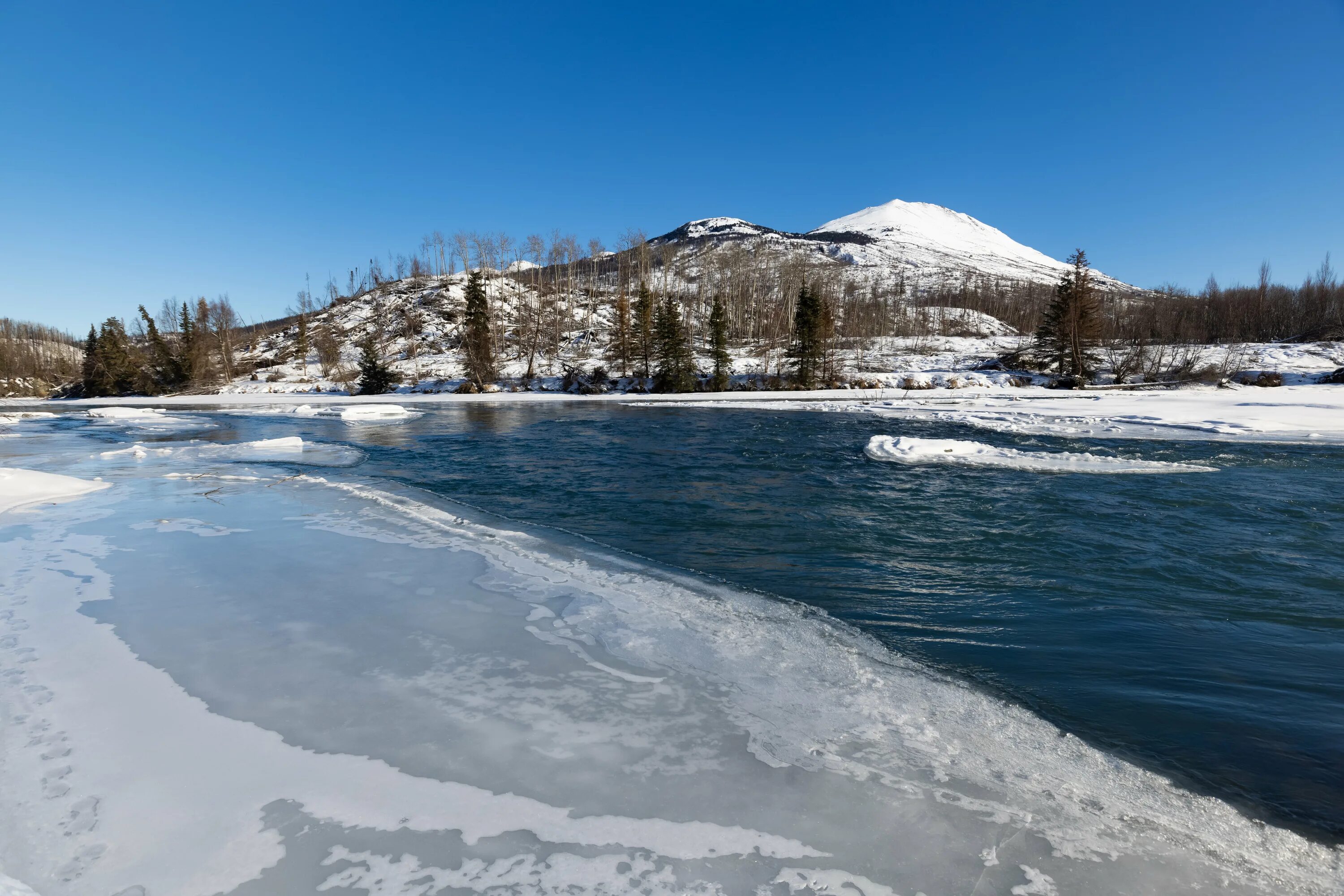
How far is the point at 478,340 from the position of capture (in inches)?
2181

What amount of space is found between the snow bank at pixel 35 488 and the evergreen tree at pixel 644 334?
138 ft

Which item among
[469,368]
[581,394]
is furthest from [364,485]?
[469,368]

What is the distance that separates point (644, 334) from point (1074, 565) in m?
46.0

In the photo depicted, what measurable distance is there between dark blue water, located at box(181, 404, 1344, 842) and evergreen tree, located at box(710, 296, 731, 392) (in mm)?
31736

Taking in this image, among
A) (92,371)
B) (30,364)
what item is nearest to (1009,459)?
(92,371)

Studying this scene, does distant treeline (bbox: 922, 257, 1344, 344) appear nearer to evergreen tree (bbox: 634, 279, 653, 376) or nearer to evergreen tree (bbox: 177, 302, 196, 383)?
evergreen tree (bbox: 634, 279, 653, 376)

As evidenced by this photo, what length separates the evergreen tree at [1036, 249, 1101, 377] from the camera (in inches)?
1617

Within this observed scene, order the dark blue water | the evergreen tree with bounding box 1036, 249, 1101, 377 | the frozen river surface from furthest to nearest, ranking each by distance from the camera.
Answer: the evergreen tree with bounding box 1036, 249, 1101, 377
the dark blue water
the frozen river surface

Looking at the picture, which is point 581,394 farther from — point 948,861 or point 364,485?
point 948,861

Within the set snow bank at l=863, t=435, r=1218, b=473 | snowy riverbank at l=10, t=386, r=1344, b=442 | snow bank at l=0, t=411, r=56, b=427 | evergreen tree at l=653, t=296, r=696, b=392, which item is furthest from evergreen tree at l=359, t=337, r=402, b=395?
snow bank at l=863, t=435, r=1218, b=473

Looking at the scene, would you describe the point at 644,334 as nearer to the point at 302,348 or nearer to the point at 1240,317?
the point at 302,348

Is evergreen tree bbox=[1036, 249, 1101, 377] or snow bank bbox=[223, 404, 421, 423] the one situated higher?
evergreen tree bbox=[1036, 249, 1101, 377]

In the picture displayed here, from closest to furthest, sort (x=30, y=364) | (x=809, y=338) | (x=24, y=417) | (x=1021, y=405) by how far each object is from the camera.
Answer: (x=1021, y=405) < (x=24, y=417) < (x=809, y=338) < (x=30, y=364)

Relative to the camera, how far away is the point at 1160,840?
251 centimetres
